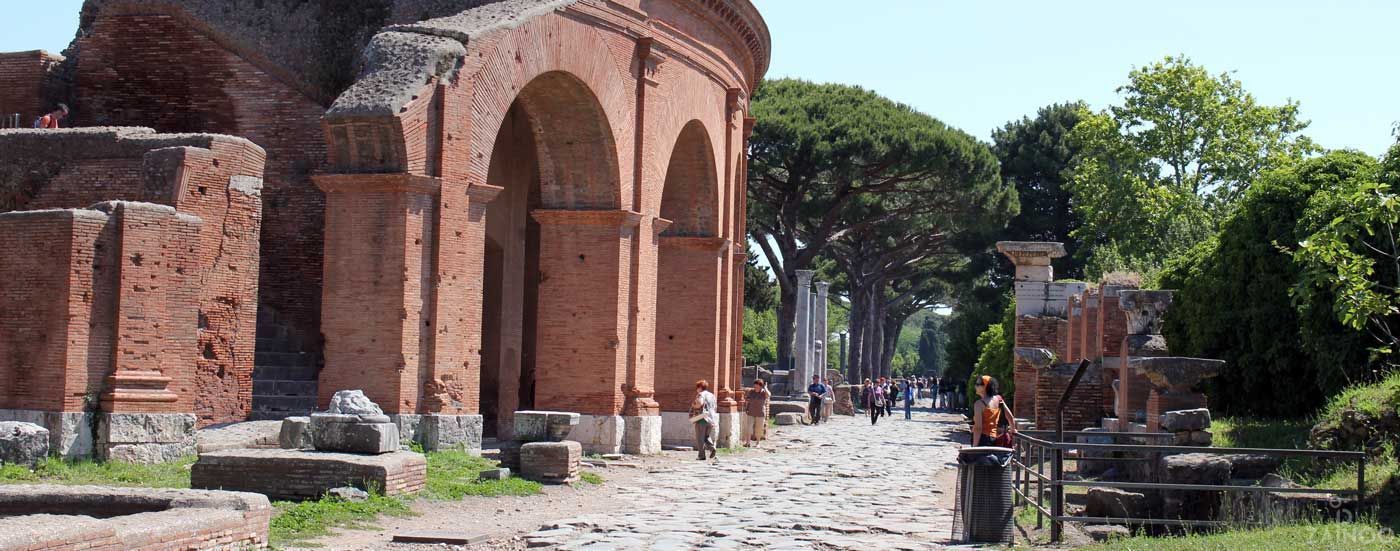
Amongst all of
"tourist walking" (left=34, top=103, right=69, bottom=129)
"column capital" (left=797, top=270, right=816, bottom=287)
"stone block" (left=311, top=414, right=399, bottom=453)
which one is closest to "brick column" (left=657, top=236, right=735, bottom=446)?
"tourist walking" (left=34, top=103, right=69, bottom=129)

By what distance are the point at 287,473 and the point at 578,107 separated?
784 centimetres

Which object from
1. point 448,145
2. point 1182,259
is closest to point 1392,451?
point 448,145

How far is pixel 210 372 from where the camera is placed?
1366 centimetres

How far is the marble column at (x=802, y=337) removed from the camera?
38.1m

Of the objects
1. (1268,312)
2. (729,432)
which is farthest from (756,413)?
(1268,312)

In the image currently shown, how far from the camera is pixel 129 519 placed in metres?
6.83

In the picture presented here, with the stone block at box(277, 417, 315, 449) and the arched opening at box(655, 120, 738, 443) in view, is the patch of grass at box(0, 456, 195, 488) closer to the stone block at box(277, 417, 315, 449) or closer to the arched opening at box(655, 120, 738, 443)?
the stone block at box(277, 417, 315, 449)

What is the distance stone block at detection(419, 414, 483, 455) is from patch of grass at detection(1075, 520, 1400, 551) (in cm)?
765

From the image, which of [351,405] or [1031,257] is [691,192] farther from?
[351,405]

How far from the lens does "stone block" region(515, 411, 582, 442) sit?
13.5 meters

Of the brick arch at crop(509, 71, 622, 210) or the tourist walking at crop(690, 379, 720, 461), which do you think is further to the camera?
the tourist walking at crop(690, 379, 720, 461)

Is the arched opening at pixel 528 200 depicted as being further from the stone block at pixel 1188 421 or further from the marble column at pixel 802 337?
the marble column at pixel 802 337

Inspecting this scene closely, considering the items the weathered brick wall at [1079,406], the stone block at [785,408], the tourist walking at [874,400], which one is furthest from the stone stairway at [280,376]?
the tourist walking at [874,400]

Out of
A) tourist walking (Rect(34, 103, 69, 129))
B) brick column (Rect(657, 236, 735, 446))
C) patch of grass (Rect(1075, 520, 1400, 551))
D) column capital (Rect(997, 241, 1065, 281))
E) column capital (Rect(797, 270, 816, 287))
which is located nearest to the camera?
patch of grass (Rect(1075, 520, 1400, 551))
